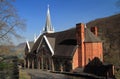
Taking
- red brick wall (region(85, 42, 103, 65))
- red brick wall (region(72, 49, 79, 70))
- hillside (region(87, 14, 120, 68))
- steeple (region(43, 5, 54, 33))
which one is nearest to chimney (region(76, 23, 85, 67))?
red brick wall (region(72, 49, 79, 70))

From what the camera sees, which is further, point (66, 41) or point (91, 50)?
point (66, 41)

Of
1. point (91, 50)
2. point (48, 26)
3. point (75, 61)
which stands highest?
point (48, 26)

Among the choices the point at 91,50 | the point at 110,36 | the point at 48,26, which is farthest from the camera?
the point at 48,26

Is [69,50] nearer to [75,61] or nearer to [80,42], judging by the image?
[75,61]

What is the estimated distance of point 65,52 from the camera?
44.4 metres

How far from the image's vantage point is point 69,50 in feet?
143

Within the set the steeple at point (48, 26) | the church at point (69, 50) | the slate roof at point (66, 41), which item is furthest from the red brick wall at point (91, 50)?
the steeple at point (48, 26)

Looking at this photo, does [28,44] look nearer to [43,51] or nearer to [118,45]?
[43,51]

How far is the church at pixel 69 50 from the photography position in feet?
139

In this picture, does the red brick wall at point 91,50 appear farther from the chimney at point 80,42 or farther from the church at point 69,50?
the chimney at point 80,42

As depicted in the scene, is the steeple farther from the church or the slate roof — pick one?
the slate roof

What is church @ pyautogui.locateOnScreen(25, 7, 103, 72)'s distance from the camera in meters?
42.2

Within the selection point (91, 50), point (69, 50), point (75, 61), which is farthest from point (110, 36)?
point (75, 61)

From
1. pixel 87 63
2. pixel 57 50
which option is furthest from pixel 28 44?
pixel 87 63
